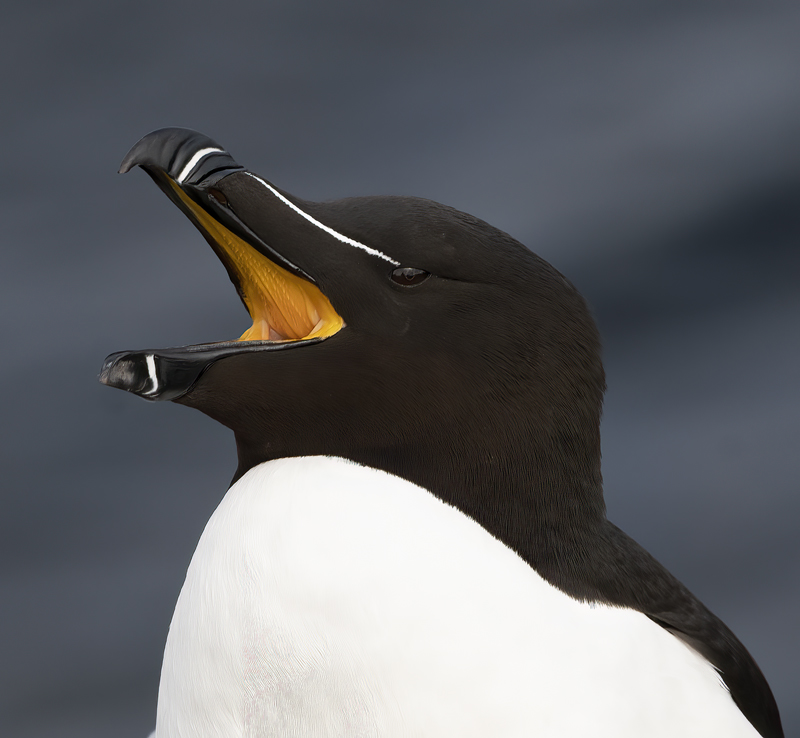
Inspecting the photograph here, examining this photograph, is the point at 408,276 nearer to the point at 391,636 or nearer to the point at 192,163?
the point at 192,163

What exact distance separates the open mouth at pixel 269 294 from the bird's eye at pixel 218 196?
0.04m

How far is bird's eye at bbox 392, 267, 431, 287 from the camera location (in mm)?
1340

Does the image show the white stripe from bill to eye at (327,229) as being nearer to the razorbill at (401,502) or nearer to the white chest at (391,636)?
the razorbill at (401,502)

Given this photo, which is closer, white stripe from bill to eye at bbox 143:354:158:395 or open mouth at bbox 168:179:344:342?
white stripe from bill to eye at bbox 143:354:158:395

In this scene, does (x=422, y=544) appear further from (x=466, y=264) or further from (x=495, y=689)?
(x=466, y=264)

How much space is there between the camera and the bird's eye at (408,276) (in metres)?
1.34

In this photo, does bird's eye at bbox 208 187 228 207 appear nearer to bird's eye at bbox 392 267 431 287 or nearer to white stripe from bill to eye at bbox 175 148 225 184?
white stripe from bill to eye at bbox 175 148 225 184

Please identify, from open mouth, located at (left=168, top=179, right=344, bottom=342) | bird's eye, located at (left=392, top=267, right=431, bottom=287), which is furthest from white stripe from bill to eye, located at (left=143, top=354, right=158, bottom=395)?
bird's eye, located at (left=392, top=267, right=431, bottom=287)

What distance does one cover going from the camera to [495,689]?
1.27 meters

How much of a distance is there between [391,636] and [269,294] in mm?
468

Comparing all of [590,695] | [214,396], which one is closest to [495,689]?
[590,695]

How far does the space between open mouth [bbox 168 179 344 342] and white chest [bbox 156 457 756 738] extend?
19 cm

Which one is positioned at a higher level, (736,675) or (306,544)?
(306,544)

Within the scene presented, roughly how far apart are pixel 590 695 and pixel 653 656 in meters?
0.12
